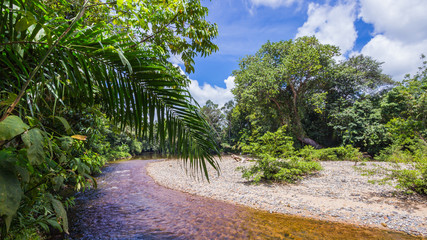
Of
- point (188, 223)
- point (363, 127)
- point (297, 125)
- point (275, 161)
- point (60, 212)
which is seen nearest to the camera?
point (60, 212)

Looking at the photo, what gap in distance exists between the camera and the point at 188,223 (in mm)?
4059

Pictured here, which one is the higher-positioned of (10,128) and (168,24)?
(168,24)

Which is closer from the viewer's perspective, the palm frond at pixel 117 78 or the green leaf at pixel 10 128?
the green leaf at pixel 10 128

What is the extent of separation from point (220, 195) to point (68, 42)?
5903 mm

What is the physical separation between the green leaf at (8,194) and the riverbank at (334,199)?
3.36m

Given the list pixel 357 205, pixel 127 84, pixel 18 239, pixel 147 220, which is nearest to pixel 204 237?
pixel 147 220

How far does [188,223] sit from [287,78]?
A: 15.4m

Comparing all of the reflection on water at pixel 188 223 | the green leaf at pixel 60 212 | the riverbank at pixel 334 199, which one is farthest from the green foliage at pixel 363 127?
the green leaf at pixel 60 212

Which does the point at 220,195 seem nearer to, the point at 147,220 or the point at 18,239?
the point at 147,220

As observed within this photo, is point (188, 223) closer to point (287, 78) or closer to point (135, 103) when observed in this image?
point (135, 103)

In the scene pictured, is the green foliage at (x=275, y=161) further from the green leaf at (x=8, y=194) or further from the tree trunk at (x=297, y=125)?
the tree trunk at (x=297, y=125)

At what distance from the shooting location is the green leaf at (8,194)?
542 millimetres

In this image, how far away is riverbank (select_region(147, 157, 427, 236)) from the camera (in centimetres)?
402

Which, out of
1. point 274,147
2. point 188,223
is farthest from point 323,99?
point 188,223
